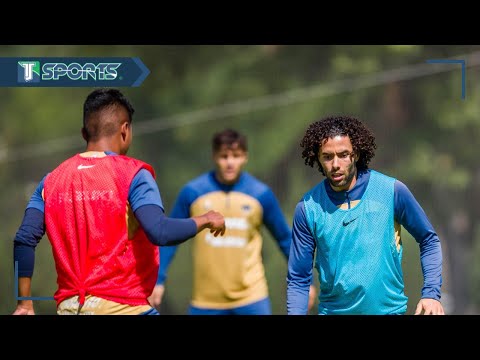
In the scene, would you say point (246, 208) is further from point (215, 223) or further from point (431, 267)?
point (431, 267)

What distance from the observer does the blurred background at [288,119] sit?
9.13 m

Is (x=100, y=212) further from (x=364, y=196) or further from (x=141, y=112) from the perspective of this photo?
(x=141, y=112)

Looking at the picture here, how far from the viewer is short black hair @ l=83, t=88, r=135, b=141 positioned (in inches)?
202

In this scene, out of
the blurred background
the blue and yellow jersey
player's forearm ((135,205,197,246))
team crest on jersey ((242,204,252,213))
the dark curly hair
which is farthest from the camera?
the blurred background

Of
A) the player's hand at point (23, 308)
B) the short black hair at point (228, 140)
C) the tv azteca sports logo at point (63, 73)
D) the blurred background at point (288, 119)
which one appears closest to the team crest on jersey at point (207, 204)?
the short black hair at point (228, 140)

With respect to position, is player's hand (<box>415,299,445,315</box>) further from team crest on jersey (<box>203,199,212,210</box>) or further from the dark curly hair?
team crest on jersey (<box>203,199,212,210</box>)

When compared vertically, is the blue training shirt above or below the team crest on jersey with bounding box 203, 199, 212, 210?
below

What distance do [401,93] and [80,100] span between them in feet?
9.89

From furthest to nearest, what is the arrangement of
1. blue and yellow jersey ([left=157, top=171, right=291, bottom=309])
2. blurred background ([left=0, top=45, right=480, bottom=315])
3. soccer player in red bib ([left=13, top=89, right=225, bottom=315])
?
blurred background ([left=0, top=45, right=480, bottom=315]) → blue and yellow jersey ([left=157, top=171, right=291, bottom=309]) → soccer player in red bib ([left=13, top=89, right=225, bottom=315])

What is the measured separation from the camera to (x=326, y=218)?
509 cm

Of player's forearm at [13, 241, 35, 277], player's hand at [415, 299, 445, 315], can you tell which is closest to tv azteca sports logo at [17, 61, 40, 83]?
player's forearm at [13, 241, 35, 277]

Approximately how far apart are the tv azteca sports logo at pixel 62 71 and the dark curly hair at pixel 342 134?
192 cm

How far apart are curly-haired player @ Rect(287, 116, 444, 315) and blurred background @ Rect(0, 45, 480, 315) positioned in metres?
3.90

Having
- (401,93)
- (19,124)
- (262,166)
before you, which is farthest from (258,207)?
(19,124)
